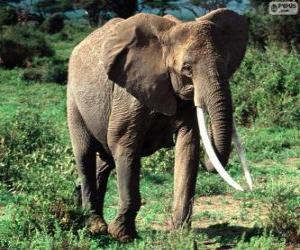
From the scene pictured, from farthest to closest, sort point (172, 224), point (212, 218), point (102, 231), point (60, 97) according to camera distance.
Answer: point (60, 97) → point (212, 218) → point (102, 231) → point (172, 224)

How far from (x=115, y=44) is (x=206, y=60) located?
80 cm

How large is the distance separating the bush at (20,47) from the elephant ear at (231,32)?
49.5 ft

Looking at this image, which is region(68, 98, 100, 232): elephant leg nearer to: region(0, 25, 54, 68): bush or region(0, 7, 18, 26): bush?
region(0, 25, 54, 68): bush

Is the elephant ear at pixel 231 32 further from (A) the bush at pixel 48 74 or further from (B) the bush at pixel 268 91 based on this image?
(A) the bush at pixel 48 74

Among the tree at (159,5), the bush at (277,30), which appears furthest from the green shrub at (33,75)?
the tree at (159,5)

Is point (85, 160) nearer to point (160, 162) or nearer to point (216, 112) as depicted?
point (216, 112)

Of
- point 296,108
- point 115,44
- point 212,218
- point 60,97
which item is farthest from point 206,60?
point 60,97

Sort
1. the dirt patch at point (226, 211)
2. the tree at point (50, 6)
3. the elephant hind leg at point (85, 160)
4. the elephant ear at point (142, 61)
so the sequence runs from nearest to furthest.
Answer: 1. the elephant ear at point (142, 61)
2. the elephant hind leg at point (85, 160)
3. the dirt patch at point (226, 211)
4. the tree at point (50, 6)

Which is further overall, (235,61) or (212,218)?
(212,218)

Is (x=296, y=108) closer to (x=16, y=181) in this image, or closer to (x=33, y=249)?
(x=16, y=181)

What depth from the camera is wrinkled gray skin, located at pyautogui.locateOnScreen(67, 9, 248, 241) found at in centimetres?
512

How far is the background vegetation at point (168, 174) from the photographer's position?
17.9 feet

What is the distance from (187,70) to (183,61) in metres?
0.07

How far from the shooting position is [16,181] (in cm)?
819
